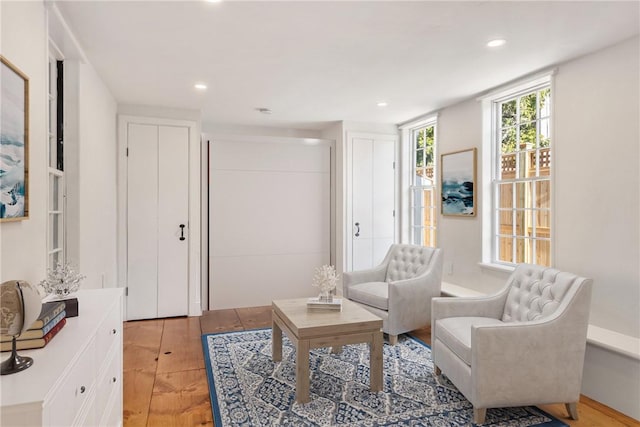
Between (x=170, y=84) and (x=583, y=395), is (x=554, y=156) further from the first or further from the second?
(x=170, y=84)

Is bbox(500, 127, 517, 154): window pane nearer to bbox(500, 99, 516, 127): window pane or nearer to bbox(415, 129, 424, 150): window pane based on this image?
bbox(500, 99, 516, 127): window pane

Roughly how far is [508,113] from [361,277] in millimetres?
2205

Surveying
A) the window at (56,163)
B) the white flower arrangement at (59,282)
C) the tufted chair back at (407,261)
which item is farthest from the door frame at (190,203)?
the white flower arrangement at (59,282)

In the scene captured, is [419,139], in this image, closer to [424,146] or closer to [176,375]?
[424,146]

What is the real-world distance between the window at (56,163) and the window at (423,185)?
383cm

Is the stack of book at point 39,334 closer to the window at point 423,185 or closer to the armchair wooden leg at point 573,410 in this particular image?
the armchair wooden leg at point 573,410

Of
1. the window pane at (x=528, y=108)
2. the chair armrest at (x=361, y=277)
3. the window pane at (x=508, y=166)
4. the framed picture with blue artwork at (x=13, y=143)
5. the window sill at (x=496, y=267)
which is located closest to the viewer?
the framed picture with blue artwork at (x=13, y=143)

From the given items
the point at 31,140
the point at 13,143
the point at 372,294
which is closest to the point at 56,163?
the point at 31,140

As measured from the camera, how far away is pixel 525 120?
361 centimetres

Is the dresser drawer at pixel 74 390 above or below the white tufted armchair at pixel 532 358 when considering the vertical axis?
above

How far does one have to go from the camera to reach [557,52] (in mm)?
2824

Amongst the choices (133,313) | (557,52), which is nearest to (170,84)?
(133,313)

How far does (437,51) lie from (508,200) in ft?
5.69

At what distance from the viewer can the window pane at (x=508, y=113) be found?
3.74 meters
